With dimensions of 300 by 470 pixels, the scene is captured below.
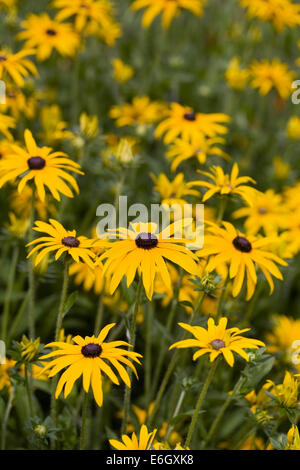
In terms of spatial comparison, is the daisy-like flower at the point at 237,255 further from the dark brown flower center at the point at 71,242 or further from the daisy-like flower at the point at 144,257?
the dark brown flower center at the point at 71,242

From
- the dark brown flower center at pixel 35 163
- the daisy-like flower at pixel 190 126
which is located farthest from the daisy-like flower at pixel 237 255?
the daisy-like flower at pixel 190 126

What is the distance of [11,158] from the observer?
199 centimetres

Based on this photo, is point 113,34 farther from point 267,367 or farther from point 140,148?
point 267,367

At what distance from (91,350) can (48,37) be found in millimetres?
2168

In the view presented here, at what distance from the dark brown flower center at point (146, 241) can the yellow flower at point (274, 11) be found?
214 centimetres

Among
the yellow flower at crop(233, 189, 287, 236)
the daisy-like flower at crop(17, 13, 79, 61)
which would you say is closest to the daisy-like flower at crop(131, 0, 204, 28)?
the daisy-like flower at crop(17, 13, 79, 61)

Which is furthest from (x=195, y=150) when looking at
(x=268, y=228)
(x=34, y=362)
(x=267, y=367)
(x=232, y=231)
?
(x=34, y=362)

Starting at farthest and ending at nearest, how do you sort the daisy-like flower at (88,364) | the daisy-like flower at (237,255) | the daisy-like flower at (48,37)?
the daisy-like flower at (48,37) → the daisy-like flower at (237,255) → the daisy-like flower at (88,364)

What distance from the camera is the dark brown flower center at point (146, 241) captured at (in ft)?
5.38

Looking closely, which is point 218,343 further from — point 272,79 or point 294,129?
point 272,79

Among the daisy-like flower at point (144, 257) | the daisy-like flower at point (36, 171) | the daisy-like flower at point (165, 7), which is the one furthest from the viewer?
the daisy-like flower at point (165, 7)

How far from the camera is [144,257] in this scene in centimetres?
161

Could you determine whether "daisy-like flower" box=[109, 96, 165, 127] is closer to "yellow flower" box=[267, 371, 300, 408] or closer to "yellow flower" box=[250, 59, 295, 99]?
"yellow flower" box=[250, 59, 295, 99]

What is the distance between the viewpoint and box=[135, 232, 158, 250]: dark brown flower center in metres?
1.64
